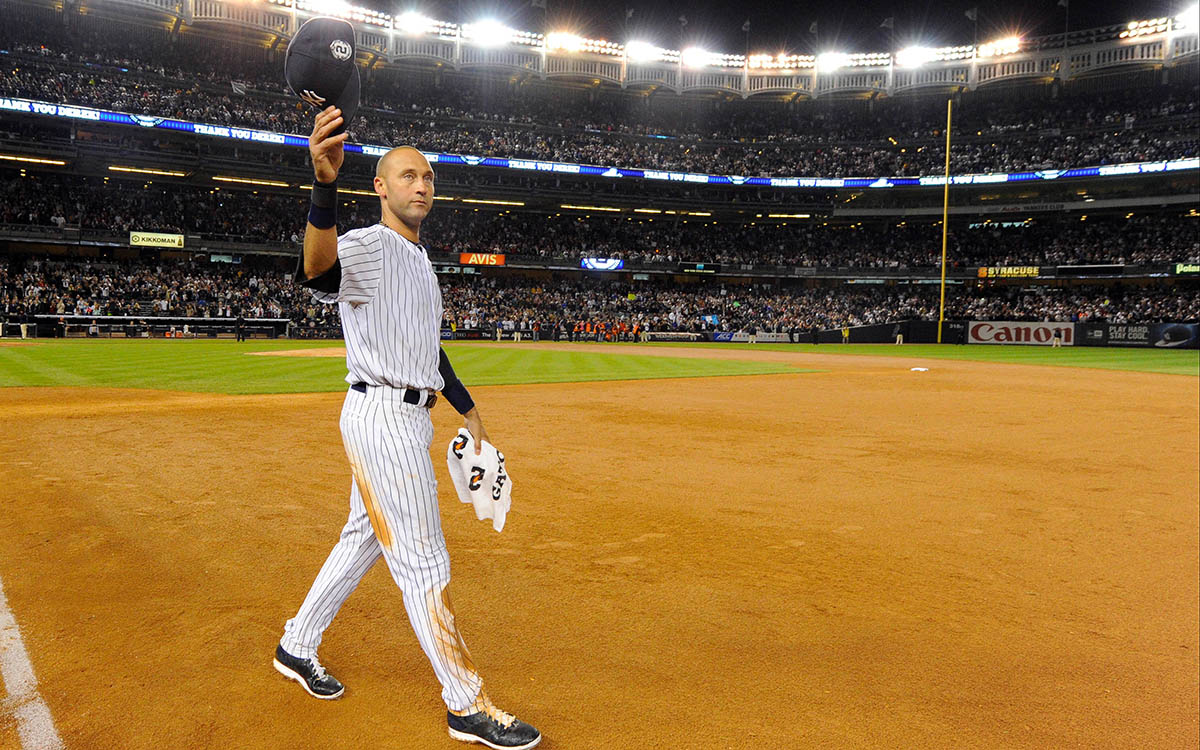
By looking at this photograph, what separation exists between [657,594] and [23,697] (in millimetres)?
3017

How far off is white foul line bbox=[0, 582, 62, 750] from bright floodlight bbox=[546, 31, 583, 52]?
5501 cm

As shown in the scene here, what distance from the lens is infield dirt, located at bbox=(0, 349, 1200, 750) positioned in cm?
286

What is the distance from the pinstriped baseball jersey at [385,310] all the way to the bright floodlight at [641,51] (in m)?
56.8

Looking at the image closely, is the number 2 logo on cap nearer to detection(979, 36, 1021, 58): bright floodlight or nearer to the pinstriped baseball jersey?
the pinstriped baseball jersey

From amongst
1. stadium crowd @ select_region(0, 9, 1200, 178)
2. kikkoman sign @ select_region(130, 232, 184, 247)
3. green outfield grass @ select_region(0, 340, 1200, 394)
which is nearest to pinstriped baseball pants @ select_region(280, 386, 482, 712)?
green outfield grass @ select_region(0, 340, 1200, 394)

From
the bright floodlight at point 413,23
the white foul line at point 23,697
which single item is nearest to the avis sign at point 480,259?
the bright floodlight at point 413,23

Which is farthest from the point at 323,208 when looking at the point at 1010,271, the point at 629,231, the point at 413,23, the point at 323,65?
the point at 629,231

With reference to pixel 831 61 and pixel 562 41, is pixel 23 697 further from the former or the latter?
pixel 831 61

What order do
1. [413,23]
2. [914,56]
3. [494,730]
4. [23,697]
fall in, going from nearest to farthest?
[494,730], [23,697], [413,23], [914,56]

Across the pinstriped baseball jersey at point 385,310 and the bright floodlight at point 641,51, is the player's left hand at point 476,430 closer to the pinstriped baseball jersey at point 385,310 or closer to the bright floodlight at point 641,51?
the pinstriped baseball jersey at point 385,310

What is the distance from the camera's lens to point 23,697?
2.87m

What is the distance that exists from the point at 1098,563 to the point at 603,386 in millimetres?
12307

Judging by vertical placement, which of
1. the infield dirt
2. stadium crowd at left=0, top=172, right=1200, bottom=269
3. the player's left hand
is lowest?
the infield dirt

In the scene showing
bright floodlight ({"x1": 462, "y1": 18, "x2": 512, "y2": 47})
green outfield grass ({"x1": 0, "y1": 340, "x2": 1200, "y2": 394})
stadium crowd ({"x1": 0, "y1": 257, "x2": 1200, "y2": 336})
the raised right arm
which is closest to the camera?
the raised right arm
